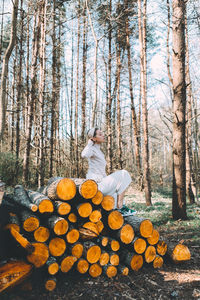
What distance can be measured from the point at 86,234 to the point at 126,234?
21.7 inches

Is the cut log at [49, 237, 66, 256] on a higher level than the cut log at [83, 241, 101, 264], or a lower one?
higher

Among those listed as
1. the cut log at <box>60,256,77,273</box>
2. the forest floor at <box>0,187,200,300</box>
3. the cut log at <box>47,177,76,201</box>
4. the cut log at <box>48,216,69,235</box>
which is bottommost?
the forest floor at <box>0,187,200,300</box>

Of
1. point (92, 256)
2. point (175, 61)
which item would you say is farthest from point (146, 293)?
point (175, 61)

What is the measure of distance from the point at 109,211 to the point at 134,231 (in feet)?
1.43

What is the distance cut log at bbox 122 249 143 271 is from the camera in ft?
10.0

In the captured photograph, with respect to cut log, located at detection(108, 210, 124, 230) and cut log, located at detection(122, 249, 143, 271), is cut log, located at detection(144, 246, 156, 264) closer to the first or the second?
cut log, located at detection(122, 249, 143, 271)

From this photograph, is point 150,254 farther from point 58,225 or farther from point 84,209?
point 58,225

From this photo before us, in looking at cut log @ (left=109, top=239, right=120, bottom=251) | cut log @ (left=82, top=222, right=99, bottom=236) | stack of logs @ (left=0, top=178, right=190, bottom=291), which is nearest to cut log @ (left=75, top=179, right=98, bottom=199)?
stack of logs @ (left=0, top=178, right=190, bottom=291)

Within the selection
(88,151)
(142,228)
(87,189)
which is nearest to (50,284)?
(87,189)

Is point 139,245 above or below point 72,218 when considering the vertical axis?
below

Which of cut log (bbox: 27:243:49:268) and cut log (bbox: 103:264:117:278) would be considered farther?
cut log (bbox: 103:264:117:278)

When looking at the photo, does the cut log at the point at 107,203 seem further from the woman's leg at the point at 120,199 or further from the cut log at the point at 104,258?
the cut log at the point at 104,258

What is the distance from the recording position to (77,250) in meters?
2.84

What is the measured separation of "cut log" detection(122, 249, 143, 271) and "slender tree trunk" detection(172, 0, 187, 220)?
278 cm
